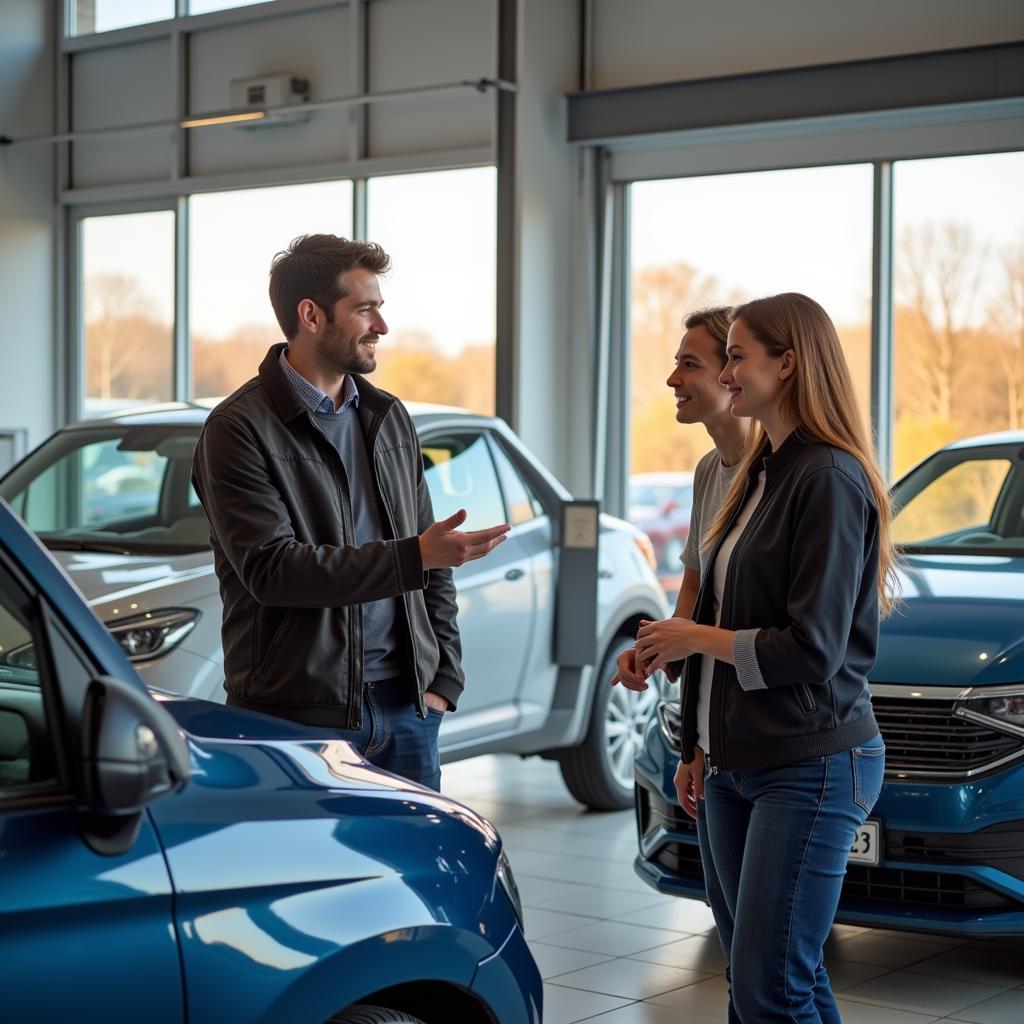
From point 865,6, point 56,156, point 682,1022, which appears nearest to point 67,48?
point 56,156

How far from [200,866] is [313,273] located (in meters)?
1.70

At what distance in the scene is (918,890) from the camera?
4.26m

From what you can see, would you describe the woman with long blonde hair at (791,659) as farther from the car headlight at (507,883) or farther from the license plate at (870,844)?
the license plate at (870,844)

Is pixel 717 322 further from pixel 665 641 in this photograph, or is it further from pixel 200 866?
pixel 200 866

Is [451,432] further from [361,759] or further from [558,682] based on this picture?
[361,759]

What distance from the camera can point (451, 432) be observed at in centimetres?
657

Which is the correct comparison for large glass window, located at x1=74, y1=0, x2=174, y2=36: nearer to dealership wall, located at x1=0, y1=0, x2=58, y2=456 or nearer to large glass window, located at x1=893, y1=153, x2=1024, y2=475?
dealership wall, located at x1=0, y1=0, x2=58, y2=456

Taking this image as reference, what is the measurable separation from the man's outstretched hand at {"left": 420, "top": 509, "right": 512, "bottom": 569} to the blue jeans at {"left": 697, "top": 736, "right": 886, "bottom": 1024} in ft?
2.20

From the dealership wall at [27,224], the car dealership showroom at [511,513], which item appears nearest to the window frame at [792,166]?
the car dealership showroom at [511,513]

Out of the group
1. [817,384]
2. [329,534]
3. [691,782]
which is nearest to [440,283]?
[329,534]

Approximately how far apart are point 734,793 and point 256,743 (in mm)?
986

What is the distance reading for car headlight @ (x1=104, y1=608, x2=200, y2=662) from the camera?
5.32 metres

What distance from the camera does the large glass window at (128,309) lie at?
478 inches

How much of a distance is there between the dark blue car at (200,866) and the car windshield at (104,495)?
3673 millimetres
